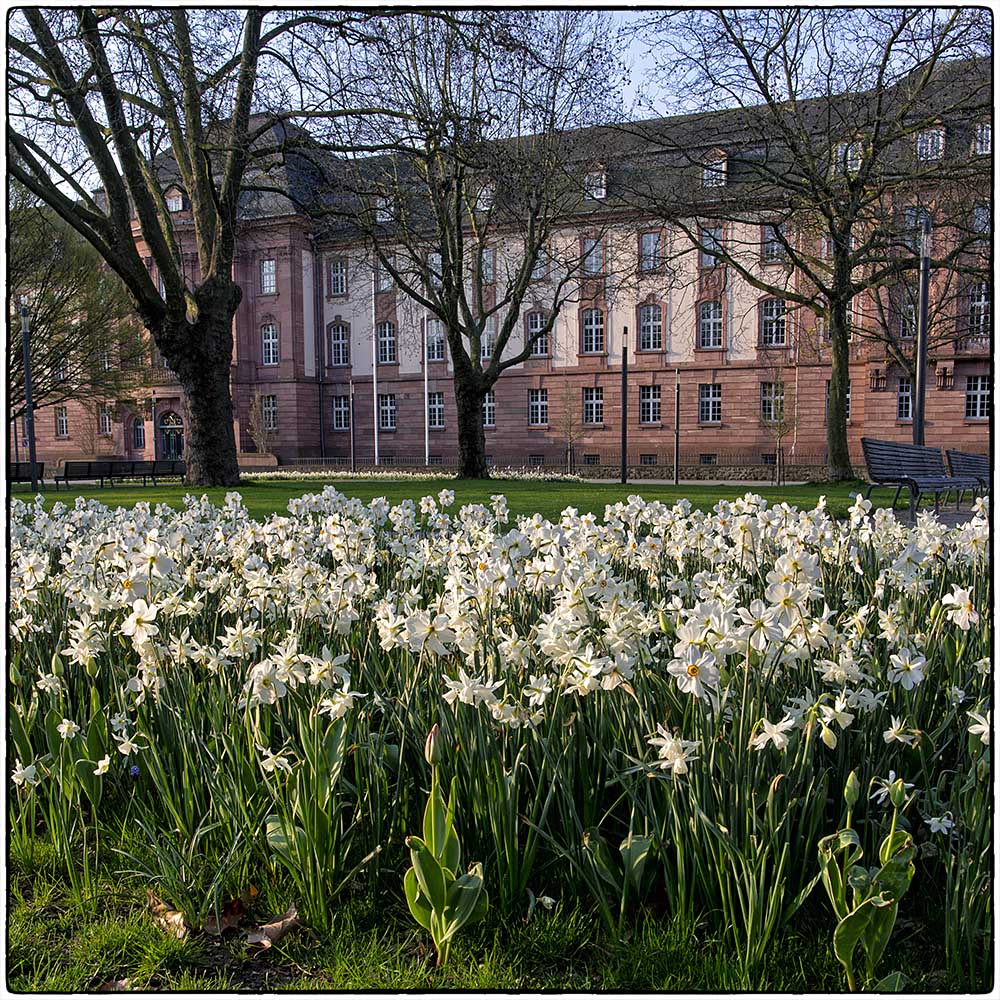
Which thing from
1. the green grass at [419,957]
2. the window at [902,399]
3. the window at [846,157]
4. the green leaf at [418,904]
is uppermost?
the window at [846,157]

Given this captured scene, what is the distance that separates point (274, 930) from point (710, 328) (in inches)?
1675

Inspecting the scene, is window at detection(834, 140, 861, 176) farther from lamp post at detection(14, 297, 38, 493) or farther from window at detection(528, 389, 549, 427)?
window at detection(528, 389, 549, 427)

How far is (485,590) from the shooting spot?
2785mm

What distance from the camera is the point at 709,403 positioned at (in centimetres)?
4228

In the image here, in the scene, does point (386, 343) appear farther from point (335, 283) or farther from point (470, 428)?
point (470, 428)

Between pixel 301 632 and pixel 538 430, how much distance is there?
42384 mm

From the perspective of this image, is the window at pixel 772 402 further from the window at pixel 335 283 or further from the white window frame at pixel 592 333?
the window at pixel 335 283

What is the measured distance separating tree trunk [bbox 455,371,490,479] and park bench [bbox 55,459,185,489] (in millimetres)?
10020

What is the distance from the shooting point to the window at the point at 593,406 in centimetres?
4406

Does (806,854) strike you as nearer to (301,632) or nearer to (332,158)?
(301,632)

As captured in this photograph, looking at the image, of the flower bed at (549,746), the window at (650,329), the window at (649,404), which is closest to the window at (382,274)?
the window at (650,329)

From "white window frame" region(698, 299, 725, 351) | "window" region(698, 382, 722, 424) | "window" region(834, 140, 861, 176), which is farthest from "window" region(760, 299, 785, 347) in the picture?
"window" region(834, 140, 861, 176)

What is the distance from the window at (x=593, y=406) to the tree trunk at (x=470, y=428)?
68.7ft

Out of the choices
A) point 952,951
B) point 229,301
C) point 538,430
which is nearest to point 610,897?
point 952,951
